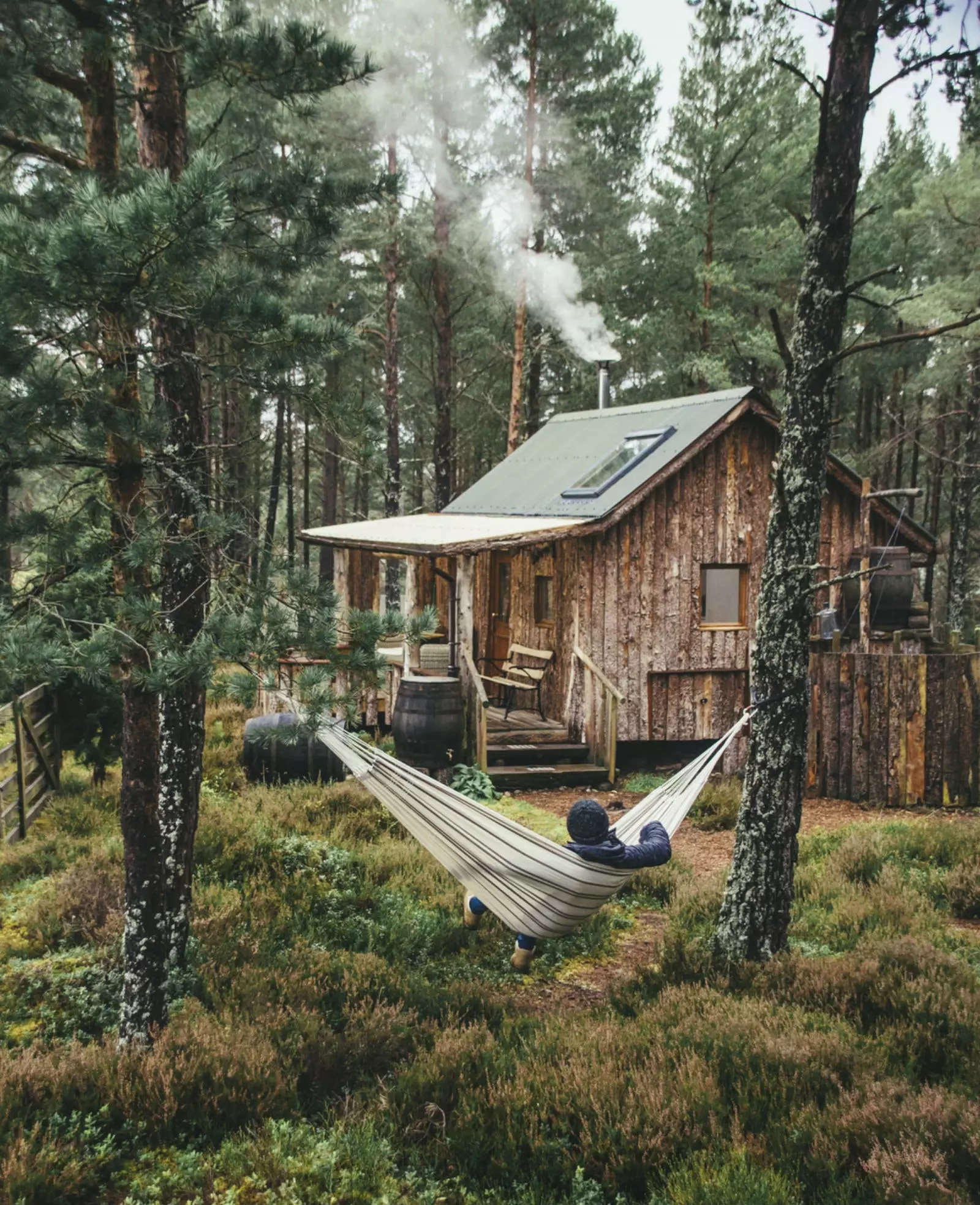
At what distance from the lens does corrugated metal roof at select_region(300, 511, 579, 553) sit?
457 inches

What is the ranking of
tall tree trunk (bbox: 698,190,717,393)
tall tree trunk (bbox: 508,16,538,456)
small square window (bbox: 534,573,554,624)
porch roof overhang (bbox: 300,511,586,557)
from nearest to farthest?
porch roof overhang (bbox: 300,511,586,557) < small square window (bbox: 534,573,554,624) < tall tree trunk (bbox: 508,16,538,456) < tall tree trunk (bbox: 698,190,717,393)

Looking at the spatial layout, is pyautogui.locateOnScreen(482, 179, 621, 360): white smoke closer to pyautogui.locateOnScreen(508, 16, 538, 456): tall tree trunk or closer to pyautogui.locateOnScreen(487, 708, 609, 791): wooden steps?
pyautogui.locateOnScreen(508, 16, 538, 456): tall tree trunk

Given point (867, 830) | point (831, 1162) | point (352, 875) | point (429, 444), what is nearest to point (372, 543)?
point (352, 875)

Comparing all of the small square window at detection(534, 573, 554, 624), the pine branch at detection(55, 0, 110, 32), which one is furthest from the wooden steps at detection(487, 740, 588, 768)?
the pine branch at detection(55, 0, 110, 32)

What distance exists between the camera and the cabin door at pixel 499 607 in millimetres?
15812

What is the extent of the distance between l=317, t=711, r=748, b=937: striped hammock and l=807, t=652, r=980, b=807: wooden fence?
5205 millimetres

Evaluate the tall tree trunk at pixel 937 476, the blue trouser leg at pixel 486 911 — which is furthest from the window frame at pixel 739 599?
the tall tree trunk at pixel 937 476

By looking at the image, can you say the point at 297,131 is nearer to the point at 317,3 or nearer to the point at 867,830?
the point at 317,3

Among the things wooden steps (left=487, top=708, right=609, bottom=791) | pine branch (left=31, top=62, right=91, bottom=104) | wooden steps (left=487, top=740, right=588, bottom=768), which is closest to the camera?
pine branch (left=31, top=62, right=91, bottom=104)

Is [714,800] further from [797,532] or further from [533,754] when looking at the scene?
[797,532]

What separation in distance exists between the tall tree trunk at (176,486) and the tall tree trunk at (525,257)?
1558 cm

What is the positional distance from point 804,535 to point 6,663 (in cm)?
432

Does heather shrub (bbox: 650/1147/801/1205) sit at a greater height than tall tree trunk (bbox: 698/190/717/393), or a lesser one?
lesser

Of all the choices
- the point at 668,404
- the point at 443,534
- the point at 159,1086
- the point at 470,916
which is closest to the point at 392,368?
the point at 668,404
